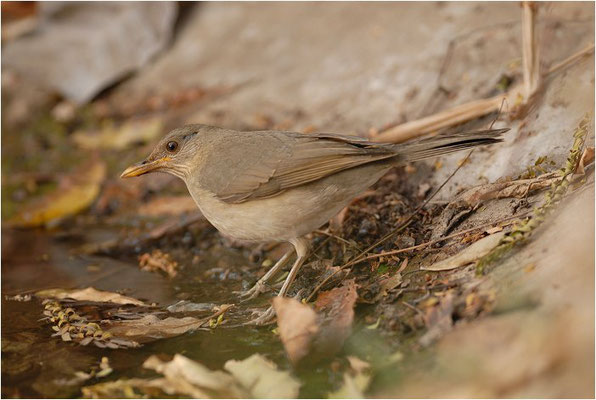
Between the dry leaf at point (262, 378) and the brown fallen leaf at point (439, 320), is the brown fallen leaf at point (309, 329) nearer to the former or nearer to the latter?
the dry leaf at point (262, 378)

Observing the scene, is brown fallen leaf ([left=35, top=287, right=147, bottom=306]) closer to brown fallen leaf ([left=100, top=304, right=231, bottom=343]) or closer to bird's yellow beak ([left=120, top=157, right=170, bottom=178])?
brown fallen leaf ([left=100, top=304, right=231, bottom=343])

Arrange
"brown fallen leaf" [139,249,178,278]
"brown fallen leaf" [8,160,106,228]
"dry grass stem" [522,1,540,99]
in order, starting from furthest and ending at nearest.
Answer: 1. "brown fallen leaf" [8,160,106,228]
2. "brown fallen leaf" [139,249,178,278]
3. "dry grass stem" [522,1,540,99]

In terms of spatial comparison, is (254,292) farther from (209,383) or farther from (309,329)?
(209,383)

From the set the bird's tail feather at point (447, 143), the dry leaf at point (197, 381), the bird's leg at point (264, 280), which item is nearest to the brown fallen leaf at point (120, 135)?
the bird's leg at point (264, 280)

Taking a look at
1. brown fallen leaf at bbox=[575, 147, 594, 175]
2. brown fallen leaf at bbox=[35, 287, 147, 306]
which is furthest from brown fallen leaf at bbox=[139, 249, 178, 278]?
brown fallen leaf at bbox=[575, 147, 594, 175]

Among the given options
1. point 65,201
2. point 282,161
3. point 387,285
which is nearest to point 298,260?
point 282,161

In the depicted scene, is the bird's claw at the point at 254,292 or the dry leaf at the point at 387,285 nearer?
the dry leaf at the point at 387,285

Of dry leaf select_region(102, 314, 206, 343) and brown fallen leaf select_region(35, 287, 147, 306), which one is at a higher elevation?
brown fallen leaf select_region(35, 287, 147, 306)
